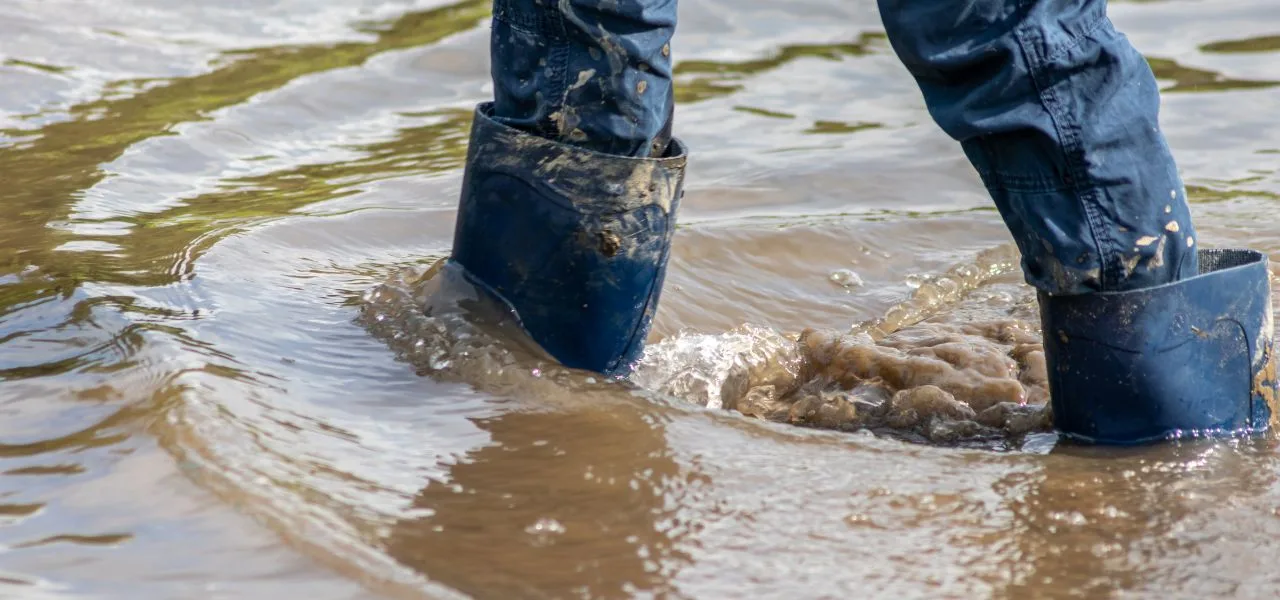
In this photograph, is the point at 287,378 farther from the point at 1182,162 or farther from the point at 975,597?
the point at 1182,162

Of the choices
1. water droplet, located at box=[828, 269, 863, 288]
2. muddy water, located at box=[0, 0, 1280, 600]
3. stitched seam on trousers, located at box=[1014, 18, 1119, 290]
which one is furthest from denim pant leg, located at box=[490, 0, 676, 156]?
water droplet, located at box=[828, 269, 863, 288]

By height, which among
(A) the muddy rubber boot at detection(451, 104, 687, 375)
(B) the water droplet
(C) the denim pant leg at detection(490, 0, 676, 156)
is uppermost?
(C) the denim pant leg at detection(490, 0, 676, 156)

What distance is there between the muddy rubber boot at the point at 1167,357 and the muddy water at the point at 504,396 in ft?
0.22

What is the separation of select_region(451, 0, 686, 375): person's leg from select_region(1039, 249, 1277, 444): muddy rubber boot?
66 centimetres

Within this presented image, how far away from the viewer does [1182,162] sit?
423cm

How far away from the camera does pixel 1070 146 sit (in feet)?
5.97

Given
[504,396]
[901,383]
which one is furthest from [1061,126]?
[504,396]

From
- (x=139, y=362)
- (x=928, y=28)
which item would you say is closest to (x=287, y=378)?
(x=139, y=362)

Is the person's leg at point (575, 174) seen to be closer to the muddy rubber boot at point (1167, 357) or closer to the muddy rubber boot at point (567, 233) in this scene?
the muddy rubber boot at point (567, 233)

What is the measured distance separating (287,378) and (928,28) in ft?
3.48

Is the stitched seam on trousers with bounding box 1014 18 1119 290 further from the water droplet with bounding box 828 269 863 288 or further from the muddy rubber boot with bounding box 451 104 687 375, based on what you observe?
the water droplet with bounding box 828 269 863 288

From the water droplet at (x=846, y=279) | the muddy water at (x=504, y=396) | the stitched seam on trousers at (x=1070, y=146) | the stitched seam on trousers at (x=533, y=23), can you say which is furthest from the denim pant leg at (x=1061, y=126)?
the water droplet at (x=846, y=279)

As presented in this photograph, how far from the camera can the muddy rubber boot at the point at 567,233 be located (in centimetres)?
215

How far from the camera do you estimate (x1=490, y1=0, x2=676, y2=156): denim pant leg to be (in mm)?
2094
